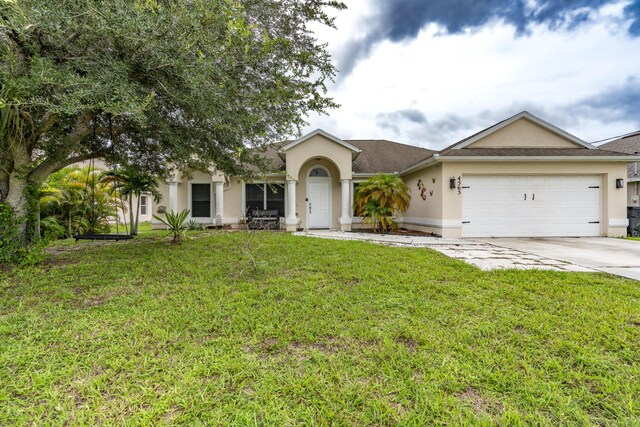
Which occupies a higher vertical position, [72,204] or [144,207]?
[144,207]

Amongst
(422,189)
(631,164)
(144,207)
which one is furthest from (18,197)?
(631,164)

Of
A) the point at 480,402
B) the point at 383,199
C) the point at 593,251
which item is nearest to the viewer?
the point at 480,402

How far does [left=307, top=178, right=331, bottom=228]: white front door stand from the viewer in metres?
14.0

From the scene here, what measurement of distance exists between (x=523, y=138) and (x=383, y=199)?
6111mm

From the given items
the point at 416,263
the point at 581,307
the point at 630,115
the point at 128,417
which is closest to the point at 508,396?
the point at 581,307

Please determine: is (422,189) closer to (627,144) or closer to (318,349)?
(318,349)

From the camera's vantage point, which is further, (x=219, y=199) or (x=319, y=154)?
(x=219, y=199)

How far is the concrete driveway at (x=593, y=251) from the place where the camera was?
18.4 ft

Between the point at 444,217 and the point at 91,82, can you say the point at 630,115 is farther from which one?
the point at 91,82

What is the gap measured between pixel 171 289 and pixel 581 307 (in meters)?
5.57

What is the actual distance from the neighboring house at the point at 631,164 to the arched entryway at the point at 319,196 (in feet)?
50.6

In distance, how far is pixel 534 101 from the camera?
59.4 feet

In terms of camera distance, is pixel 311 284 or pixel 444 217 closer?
pixel 311 284

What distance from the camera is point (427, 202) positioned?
11531 mm
